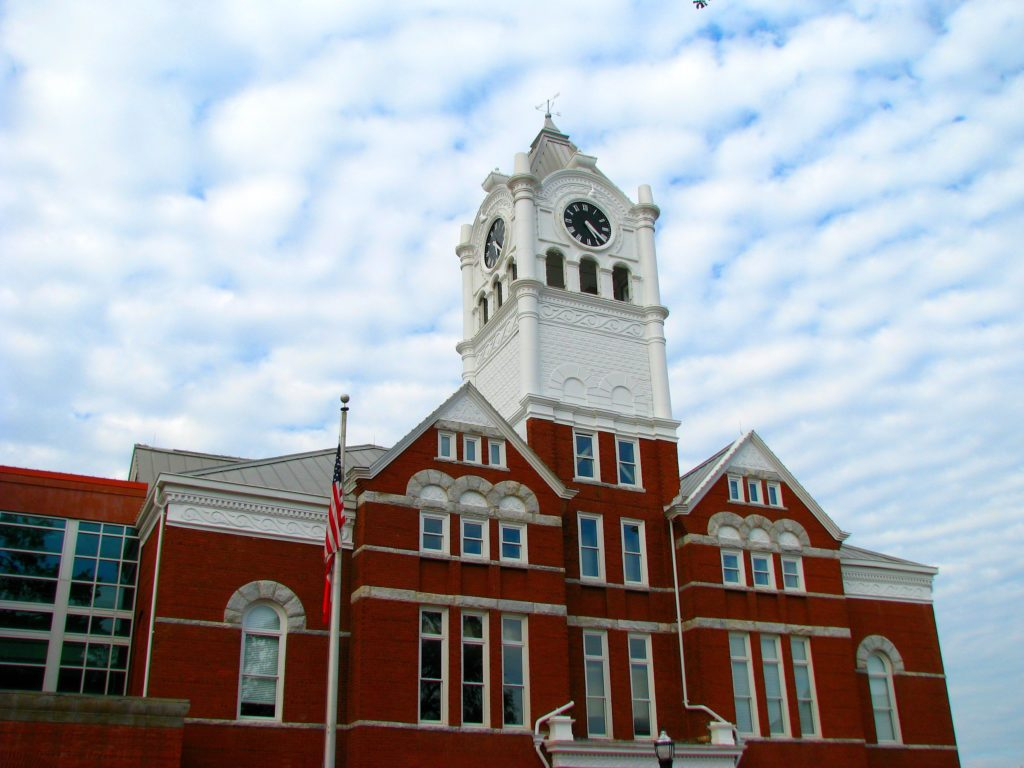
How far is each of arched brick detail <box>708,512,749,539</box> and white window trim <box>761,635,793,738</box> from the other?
11.5ft

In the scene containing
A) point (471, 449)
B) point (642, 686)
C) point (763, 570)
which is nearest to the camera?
point (471, 449)

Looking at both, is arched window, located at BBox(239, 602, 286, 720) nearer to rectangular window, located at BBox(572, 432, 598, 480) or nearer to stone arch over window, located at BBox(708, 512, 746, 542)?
rectangular window, located at BBox(572, 432, 598, 480)

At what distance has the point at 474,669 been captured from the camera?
3083 centimetres

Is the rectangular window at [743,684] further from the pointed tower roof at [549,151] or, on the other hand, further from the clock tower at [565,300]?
the pointed tower roof at [549,151]

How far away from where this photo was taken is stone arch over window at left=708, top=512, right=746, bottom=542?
36.2 m

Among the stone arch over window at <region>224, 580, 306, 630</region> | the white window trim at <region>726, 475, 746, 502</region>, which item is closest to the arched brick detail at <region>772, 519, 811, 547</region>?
the white window trim at <region>726, 475, 746, 502</region>

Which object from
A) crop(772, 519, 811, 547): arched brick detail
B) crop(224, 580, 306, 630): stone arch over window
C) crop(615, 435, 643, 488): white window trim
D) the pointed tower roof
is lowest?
crop(224, 580, 306, 630): stone arch over window

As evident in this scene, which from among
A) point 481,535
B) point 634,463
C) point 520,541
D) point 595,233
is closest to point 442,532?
point 481,535

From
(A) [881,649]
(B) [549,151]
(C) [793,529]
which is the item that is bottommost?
(A) [881,649]

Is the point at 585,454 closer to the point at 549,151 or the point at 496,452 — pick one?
the point at 496,452

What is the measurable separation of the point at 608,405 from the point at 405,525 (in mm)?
9948

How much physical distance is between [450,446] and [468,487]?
4.66 ft

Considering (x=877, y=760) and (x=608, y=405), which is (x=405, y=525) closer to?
(x=608, y=405)

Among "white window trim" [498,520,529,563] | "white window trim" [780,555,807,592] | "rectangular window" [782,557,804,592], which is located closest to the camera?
"white window trim" [498,520,529,563]
